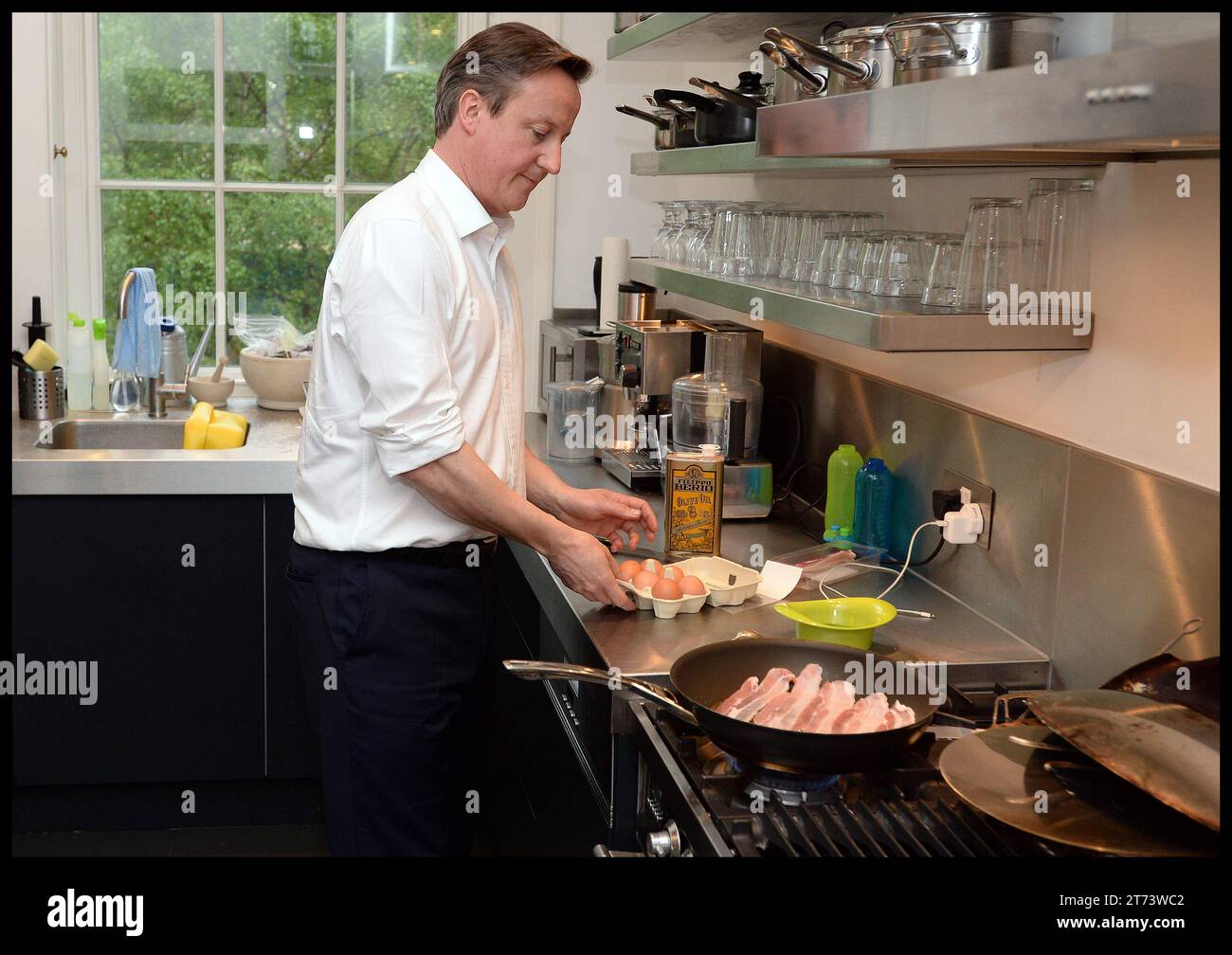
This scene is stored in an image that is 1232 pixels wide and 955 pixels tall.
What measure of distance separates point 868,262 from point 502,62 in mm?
635

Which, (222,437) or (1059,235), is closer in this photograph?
(1059,235)

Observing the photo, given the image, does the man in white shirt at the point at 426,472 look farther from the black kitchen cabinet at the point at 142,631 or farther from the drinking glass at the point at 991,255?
the black kitchen cabinet at the point at 142,631

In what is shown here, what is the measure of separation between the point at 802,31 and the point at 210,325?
1.94 m

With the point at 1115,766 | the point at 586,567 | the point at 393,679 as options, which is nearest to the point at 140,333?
the point at 393,679

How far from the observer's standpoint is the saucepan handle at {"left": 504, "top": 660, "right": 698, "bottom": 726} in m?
1.57

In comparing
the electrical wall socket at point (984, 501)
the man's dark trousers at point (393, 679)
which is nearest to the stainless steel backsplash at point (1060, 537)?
the electrical wall socket at point (984, 501)

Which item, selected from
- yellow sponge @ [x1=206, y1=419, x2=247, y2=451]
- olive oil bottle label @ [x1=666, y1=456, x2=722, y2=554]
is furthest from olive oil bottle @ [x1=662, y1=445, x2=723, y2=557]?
yellow sponge @ [x1=206, y1=419, x2=247, y2=451]

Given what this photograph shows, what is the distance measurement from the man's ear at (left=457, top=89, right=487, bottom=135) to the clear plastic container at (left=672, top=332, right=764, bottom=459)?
81 cm

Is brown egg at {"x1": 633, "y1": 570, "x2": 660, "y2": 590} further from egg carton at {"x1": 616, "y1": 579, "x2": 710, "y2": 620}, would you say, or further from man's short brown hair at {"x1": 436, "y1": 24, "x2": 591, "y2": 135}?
man's short brown hair at {"x1": 436, "y1": 24, "x2": 591, "y2": 135}

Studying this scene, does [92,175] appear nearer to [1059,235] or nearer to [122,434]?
[122,434]

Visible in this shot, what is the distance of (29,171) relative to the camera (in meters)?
3.36

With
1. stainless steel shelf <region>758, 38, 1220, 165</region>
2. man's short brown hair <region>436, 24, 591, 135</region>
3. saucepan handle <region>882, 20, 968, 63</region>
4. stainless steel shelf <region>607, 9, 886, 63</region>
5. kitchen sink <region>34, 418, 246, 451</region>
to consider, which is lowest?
kitchen sink <region>34, 418, 246, 451</region>

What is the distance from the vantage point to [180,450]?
9.47 ft
